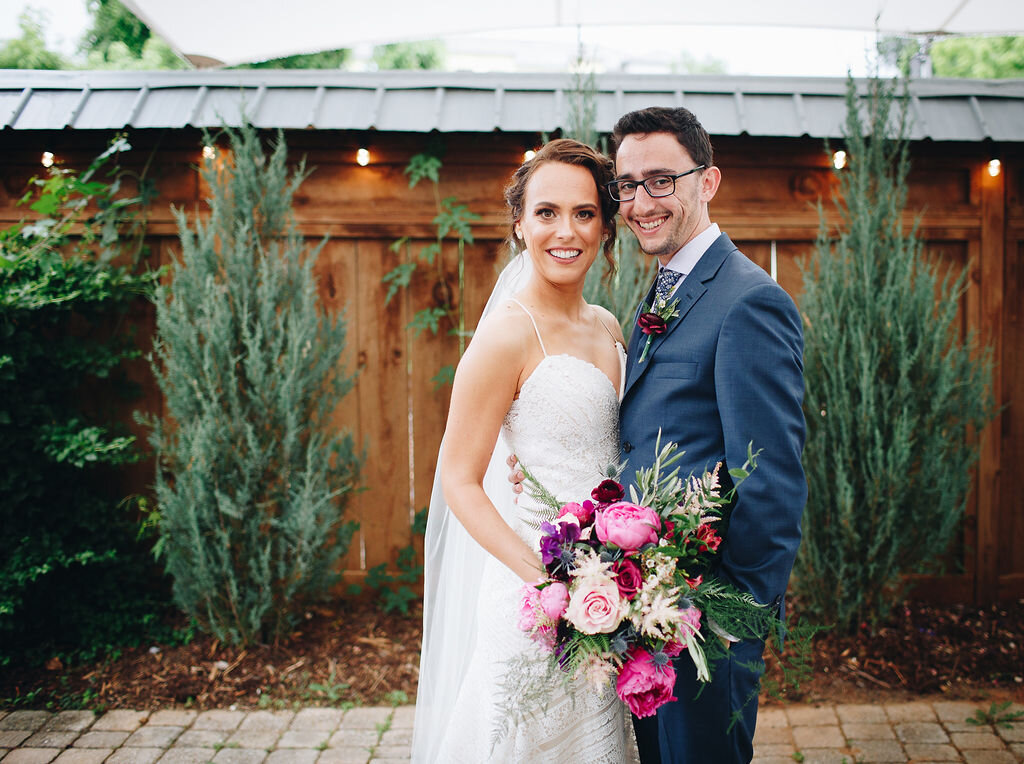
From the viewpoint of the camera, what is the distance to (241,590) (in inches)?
152

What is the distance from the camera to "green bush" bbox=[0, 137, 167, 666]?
3.88 metres

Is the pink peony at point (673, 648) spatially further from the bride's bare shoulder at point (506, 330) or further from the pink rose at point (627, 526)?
the bride's bare shoulder at point (506, 330)

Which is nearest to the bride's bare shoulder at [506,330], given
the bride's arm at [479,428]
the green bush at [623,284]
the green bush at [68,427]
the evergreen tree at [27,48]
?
the bride's arm at [479,428]

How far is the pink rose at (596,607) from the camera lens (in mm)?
1444

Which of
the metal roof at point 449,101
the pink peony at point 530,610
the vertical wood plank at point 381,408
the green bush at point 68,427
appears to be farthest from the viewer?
the vertical wood plank at point 381,408

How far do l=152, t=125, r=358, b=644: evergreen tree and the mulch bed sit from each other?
22 centimetres

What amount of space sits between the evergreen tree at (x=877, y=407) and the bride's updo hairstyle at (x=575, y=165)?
2160 millimetres

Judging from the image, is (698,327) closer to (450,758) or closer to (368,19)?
(450,758)

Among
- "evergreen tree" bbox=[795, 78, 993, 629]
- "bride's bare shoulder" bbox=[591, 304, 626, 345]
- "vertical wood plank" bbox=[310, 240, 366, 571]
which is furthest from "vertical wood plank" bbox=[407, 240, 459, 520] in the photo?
"evergreen tree" bbox=[795, 78, 993, 629]

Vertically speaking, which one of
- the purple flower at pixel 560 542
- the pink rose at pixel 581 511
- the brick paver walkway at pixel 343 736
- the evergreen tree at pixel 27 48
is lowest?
the brick paver walkway at pixel 343 736

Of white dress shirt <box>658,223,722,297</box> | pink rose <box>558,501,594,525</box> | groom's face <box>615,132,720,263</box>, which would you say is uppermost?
groom's face <box>615,132,720,263</box>

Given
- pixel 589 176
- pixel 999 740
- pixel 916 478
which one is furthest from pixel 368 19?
pixel 999 740

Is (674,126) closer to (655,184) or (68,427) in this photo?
(655,184)

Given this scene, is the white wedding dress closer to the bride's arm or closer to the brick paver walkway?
the bride's arm
